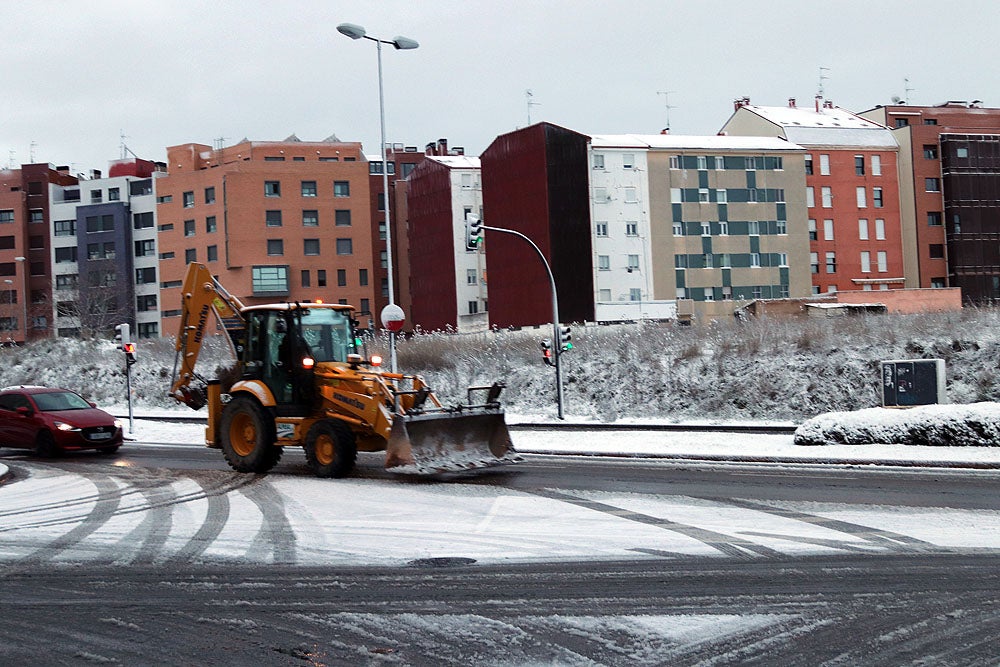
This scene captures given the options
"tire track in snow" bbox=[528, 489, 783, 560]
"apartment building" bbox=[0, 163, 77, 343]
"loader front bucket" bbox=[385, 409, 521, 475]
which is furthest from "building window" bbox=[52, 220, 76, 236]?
"tire track in snow" bbox=[528, 489, 783, 560]

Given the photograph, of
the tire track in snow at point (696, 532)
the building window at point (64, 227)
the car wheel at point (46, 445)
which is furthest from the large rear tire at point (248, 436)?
the building window at point (64, 227)

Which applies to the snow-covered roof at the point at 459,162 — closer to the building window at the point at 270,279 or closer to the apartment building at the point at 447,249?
the apartment building at the point at 447,249


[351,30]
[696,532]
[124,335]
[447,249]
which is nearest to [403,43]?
[351,30]

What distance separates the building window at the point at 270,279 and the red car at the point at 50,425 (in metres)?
60.6

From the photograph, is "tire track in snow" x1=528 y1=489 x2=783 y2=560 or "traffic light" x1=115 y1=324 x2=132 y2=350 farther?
"traffic light" x1=115 y1=324 x2=132 y2=350

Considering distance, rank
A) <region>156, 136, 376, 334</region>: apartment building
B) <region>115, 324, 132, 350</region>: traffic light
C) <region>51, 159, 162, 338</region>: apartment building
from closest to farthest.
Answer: <region>115, 324, 132, 350</region>: traffic light, <region>156, 136, 376, 334</region>: apartment building, <region>51, 159, 162, 338</region>: apartment building

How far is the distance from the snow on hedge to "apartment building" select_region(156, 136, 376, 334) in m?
66.1

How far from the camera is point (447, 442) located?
56.9 ft

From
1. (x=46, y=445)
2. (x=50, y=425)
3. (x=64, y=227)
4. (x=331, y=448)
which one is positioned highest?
(x=64, y=227)

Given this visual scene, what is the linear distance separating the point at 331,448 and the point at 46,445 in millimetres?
9785

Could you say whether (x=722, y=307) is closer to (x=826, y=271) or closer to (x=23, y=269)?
(x=826, y=271)

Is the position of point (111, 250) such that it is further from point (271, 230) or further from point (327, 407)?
point (327, 407)

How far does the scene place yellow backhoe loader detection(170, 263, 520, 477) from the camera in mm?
17141

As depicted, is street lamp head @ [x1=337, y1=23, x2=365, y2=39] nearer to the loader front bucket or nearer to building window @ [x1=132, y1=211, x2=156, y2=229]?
the loader front bucket
